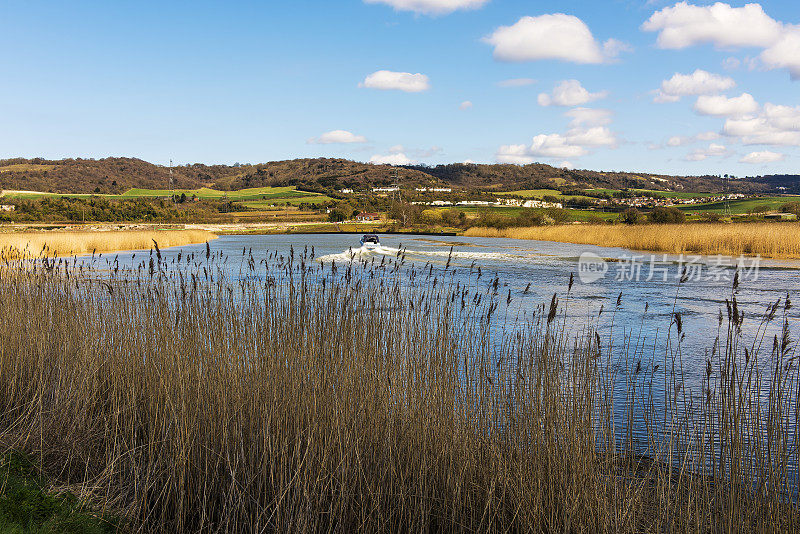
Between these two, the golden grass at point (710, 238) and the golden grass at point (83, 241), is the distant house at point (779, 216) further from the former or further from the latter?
the golden grass at point (83, 241)

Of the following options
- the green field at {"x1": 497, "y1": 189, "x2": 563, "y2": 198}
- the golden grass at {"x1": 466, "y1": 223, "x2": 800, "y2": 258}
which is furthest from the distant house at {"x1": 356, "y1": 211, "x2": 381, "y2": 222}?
the golden grass at {"x1": 466, "y1": 223, "x2": 800, "y2": 258}

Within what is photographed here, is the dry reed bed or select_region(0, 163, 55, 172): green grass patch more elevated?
select_region(0, 163, 55, 172): green grass patch

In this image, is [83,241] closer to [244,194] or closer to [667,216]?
[667,216]

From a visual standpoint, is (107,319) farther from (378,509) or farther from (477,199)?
(477,199)

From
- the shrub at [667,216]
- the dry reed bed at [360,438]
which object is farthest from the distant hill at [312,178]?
the dry reed bed at [360,438]

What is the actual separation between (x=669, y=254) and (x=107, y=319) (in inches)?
1187

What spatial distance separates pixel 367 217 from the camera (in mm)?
93125

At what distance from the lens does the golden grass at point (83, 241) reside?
25672 millimetres

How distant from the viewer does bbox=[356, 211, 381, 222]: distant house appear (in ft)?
303

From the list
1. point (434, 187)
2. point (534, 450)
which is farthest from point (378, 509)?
point (434, 187)

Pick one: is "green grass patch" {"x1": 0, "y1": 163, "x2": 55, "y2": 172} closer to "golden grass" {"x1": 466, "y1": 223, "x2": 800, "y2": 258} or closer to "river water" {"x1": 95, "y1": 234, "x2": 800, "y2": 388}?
"river water" {"x1": 95, "y1": 234, "x2": 800, "y2": 388}

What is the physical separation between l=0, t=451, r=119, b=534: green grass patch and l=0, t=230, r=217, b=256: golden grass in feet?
62.8

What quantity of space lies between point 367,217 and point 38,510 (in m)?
90.2

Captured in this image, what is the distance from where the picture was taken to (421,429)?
437 cm
